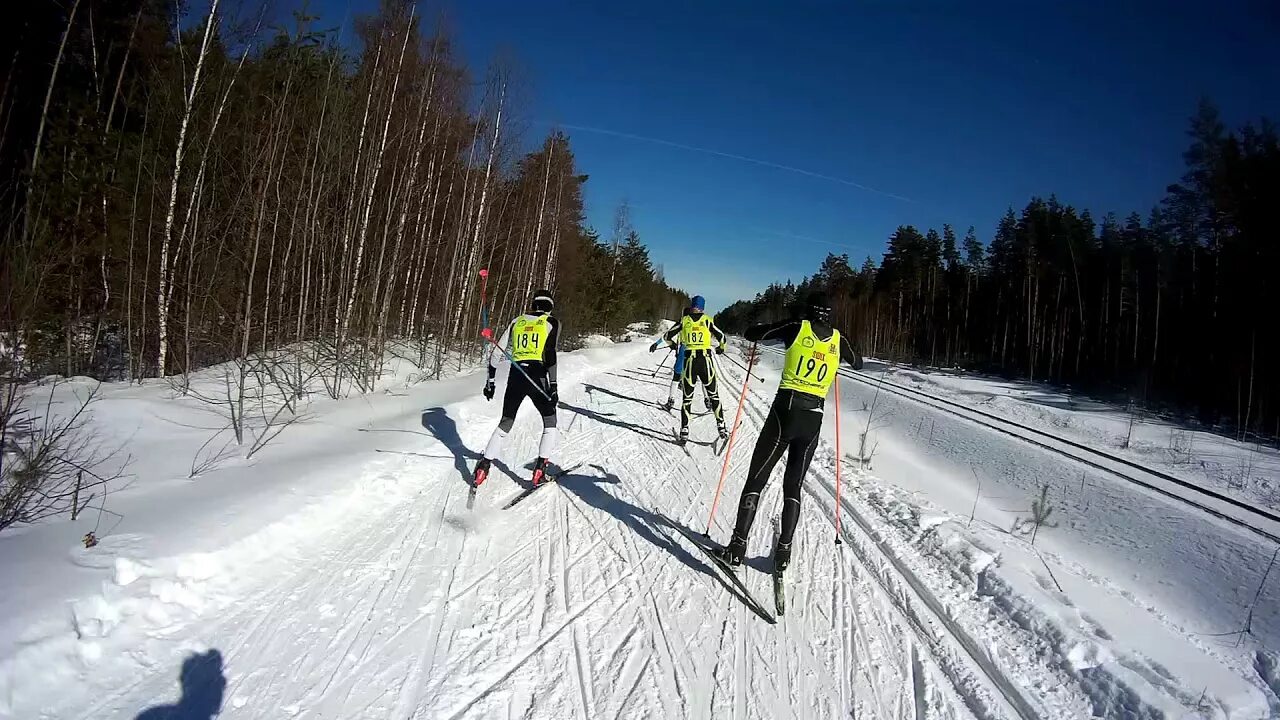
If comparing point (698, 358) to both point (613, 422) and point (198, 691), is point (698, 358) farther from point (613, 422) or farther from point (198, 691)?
point (198, 691)

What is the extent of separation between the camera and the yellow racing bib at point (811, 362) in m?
4.30

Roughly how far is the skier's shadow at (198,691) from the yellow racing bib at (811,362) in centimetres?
388

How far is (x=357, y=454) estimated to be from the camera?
6.15 m

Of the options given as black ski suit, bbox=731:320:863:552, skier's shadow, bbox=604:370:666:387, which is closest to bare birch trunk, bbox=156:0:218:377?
black ski suit, bbox=731:320:863:552

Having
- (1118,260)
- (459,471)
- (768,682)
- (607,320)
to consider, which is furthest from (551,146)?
(1118,260)

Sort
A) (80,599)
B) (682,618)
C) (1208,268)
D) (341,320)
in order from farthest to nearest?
(1208,268) < (341,320) < (682,618) < (80,599)

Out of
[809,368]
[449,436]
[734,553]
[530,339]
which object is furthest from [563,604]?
[449,436]

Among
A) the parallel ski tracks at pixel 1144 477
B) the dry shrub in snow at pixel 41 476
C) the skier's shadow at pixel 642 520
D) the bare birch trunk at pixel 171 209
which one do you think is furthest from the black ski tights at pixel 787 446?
the bare birch trunk at pixel 171 209

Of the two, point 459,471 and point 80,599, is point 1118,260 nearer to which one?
point 459,471

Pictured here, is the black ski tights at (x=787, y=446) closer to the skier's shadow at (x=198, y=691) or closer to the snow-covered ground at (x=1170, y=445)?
the skier's shadow at (x=198, y=691)

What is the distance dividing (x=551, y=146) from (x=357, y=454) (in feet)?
68.5

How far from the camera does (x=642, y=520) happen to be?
17.6 feet

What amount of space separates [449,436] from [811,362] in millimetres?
5479

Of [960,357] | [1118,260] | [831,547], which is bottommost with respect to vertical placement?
[831,547]
